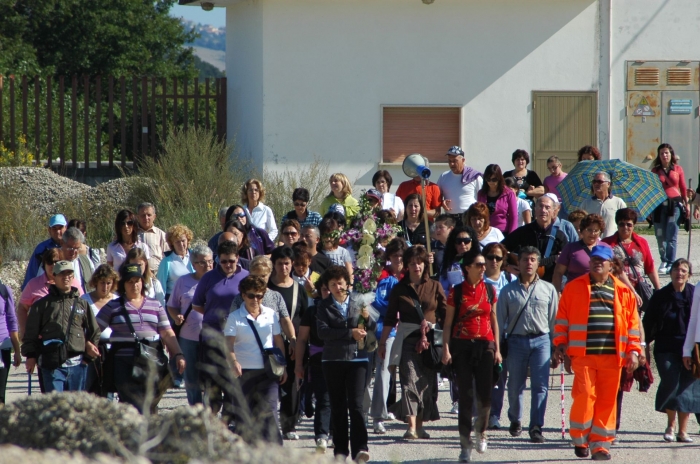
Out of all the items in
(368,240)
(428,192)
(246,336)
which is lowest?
(246,336)

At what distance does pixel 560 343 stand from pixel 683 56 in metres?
12.2

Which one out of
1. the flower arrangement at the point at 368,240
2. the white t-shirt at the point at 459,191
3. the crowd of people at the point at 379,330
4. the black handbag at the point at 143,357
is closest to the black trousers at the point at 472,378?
the crowd of people at the point at 379,330

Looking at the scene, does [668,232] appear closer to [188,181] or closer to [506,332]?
[506,332]

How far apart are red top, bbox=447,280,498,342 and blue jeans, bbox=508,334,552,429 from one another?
29.6 inches

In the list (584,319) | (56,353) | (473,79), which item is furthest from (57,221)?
(473,79)

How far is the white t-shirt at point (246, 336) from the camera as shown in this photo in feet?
26.5

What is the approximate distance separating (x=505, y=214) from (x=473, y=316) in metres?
3.71

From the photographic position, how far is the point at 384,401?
30.7 feet

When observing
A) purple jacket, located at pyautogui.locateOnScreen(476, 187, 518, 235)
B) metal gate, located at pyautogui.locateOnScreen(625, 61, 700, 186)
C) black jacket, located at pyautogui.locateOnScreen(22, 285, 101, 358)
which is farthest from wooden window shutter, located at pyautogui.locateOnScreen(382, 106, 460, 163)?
black jacket, located at pyautogui.locateOnScreen(22, 285, 101, 358)

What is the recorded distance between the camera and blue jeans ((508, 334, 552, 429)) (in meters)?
9.06

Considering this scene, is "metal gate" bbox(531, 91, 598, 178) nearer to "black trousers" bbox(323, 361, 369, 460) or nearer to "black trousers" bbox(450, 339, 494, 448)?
"black trousers" bbox(450, 339, 494, 448)

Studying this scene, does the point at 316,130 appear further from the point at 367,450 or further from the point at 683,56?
the point at 367,450

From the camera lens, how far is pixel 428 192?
12.9 metres

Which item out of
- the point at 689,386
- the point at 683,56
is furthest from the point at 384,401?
the point at 683,56
